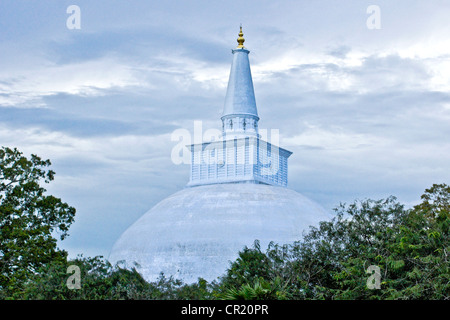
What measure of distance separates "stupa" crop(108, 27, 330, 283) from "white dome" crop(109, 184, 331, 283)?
0.21 ft

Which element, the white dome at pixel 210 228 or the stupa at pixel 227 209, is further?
the stupa at pixel 227 209

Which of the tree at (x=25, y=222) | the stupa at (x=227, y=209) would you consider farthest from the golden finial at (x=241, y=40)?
the tree at (x=25, y=222)

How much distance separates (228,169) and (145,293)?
28754 mm

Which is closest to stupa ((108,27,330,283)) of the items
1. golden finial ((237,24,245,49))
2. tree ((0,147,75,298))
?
golden finial ((237,24,245,49))

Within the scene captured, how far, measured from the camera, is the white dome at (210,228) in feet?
132

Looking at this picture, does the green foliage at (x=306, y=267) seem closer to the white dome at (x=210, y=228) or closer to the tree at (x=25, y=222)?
the tree at (x=25, y=222)

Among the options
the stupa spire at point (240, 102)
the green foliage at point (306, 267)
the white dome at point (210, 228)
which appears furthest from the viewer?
the stupa spire at point (240, 102)

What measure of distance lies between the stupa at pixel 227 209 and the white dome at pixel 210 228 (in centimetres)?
6

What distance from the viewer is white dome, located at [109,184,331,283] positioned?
40.2 m

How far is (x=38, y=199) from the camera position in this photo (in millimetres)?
30250

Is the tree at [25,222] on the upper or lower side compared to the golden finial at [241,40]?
lower

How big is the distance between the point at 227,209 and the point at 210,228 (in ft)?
8.01

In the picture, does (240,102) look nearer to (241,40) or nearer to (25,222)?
(241,40)
